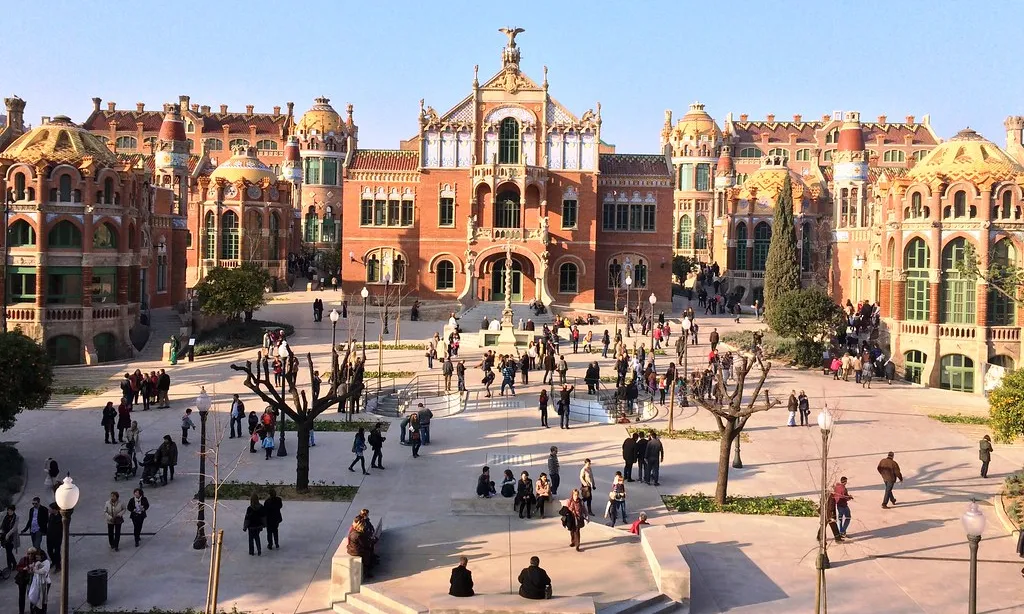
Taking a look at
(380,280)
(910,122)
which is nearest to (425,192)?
(380,280)

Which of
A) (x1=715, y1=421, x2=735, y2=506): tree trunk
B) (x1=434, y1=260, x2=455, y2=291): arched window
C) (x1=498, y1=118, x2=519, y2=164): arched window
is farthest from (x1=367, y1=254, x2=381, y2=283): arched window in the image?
(x1=715, y1=421, x2=735, y2=506): tree trunk

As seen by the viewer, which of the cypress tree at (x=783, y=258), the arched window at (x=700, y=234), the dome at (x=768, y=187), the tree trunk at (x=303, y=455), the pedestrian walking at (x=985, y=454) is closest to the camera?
the tree trunk at (x=303, y=455)

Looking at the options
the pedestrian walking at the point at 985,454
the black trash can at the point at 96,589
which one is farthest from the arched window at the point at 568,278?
the black trash can at the point at 96,589

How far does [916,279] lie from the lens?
47656 mm

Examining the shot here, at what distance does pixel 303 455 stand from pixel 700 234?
276ft

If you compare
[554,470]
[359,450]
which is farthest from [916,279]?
[359,450]

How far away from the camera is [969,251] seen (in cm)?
4353

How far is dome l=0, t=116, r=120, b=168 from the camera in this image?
4775cm

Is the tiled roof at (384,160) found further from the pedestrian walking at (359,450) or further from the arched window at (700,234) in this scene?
the arched window at (700,234)

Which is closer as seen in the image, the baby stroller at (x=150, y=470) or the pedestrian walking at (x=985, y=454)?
the baby stroller at (x=150, y=470)

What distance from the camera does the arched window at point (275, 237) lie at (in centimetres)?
7838

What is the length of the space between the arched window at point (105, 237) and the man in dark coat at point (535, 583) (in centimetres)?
3881

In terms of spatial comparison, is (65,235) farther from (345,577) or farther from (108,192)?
(345,577)

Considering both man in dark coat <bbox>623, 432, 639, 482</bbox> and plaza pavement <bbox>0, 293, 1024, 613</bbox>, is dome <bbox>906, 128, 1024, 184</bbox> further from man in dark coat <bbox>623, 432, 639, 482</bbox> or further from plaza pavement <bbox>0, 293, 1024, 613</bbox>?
man in dark coat <bbox>623, 432, 639, 482</bbox>
